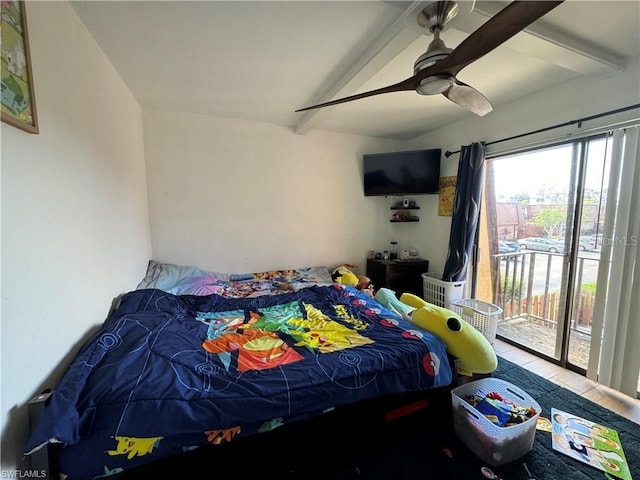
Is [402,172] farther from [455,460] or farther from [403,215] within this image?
[455,460]

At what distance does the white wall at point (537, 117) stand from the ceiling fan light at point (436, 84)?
5.01 ft

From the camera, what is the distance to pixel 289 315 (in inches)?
79.0

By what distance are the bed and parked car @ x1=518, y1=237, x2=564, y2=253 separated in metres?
1.73

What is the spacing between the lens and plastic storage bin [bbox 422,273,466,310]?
300cm

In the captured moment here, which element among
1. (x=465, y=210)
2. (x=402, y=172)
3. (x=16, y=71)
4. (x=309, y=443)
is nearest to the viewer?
(x=16, y=71)

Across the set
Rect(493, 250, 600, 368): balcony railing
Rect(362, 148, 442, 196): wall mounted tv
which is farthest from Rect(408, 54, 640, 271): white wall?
Rect(493, 250, 600, 368): balcony railing

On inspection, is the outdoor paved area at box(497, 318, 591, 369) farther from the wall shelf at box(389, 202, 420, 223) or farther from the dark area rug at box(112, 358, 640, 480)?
the wall shelf at box(389, 202, 420, 223)

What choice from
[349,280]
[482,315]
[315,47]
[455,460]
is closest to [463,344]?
[455,460]

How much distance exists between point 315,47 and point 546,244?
8.78ft

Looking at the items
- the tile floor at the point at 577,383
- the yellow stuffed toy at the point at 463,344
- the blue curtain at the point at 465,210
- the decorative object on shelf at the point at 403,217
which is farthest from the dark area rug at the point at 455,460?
the decorative object on shelf at the point at 403,217

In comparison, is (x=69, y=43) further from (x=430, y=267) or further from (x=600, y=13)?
(x=430, y=267)

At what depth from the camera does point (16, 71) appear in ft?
3.07

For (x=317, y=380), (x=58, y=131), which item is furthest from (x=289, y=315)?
(x=58, y=131)

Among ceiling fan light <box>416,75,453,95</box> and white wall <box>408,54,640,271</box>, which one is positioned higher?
white wall <box>408,54,640,271</box>
